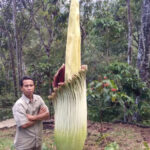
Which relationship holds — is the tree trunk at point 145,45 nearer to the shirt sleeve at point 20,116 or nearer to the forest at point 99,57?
the forest at point 99,57

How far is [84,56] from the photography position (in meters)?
8.93

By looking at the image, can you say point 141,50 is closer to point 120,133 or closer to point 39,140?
point 120,133

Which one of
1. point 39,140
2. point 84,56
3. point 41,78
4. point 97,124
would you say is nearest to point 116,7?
point 84,56

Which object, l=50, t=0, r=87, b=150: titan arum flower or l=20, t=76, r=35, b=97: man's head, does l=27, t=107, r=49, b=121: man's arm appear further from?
l=50, t=0, r=87, b=150: titan arum flower

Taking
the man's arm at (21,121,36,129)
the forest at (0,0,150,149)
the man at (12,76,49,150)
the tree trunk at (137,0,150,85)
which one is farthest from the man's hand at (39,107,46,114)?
the tree trunk at (137,0,150,85)

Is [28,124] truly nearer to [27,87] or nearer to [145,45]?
[27,87]

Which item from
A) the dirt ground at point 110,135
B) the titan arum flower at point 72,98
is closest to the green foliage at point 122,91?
the dirt ground at point 110,135

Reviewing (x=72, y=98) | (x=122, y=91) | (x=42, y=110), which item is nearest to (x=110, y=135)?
(x=122, y=91)

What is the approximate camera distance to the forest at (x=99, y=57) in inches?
181

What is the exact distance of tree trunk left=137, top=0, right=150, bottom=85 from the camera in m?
5.14

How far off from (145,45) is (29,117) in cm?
396

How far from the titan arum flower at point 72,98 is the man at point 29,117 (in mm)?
728

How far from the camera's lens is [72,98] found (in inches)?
58.3

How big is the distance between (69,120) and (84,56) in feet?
24.7
